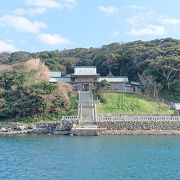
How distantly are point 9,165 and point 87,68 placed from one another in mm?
39586

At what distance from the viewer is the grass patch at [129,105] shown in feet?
176

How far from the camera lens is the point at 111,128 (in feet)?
156

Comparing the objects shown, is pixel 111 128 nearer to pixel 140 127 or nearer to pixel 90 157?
pixel 140 127

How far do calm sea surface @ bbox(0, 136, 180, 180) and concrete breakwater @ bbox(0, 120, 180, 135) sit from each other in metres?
2.61

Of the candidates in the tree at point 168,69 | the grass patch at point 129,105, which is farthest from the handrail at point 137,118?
the tree at point 168,69

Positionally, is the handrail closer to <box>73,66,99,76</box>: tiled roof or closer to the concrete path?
the concrete path

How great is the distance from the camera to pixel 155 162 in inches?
1209

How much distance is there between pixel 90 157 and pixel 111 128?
15599mm

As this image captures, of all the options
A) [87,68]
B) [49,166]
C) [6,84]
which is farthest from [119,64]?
[49,166]

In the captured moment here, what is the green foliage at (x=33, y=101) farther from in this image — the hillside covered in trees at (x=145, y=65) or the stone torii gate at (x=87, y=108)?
the hillside covered in trees at (x=145, y=65)

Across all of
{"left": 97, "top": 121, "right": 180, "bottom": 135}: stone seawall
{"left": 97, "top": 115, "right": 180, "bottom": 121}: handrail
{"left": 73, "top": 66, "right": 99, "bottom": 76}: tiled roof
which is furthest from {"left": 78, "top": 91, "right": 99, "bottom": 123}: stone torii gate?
{"left": 73, "top": 66, "right": 99, "bottom": 76}: tiled roof

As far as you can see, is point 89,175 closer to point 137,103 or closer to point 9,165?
point 9,165

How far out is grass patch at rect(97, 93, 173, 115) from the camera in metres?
53.7

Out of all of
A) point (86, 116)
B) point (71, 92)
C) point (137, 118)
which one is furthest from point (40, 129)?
point (71, 92)
